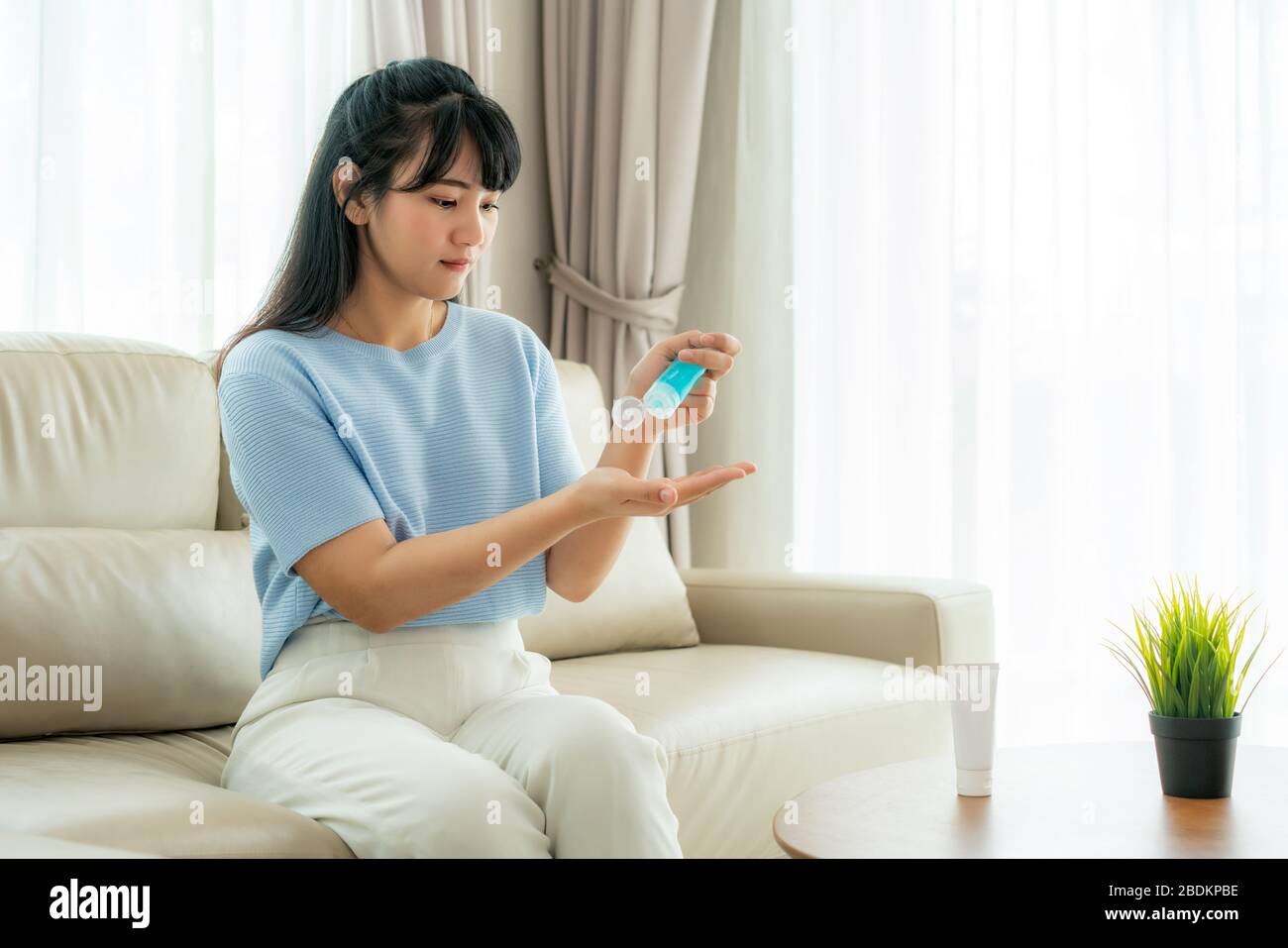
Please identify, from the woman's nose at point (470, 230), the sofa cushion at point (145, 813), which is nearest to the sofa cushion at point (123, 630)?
the sofa cushion at point (145, 813)

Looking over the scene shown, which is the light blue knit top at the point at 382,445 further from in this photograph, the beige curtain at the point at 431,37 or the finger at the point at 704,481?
the beige curtain at the point at 431,37

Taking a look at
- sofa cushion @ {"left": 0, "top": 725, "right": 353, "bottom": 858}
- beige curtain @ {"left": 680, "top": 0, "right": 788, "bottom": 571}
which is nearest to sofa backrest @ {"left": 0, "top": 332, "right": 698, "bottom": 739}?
sofa cushion @ {"left": 0, "top": 725, "right": 353, "bottom": 858}

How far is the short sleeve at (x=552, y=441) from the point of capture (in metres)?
1.45

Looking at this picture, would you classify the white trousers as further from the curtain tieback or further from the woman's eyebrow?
the curtain tieback

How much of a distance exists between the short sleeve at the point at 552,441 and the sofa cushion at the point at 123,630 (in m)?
0.48

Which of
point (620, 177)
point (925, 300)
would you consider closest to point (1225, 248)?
point (925, 300)

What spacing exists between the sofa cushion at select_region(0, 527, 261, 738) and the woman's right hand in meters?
0.65

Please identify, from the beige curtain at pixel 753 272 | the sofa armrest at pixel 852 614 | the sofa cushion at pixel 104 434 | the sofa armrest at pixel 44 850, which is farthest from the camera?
the beige curtain at pixel 753 272

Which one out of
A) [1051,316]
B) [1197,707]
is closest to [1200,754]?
[1197,707]

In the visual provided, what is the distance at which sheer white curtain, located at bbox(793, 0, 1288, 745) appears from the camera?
91.5 inches

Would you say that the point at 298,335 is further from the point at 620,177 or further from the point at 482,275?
the point at 620,177

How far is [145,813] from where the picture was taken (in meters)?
1.13

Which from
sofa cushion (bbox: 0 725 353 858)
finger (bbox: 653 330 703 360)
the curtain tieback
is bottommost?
sofa cushion (bbox: 0 725 353 858)
